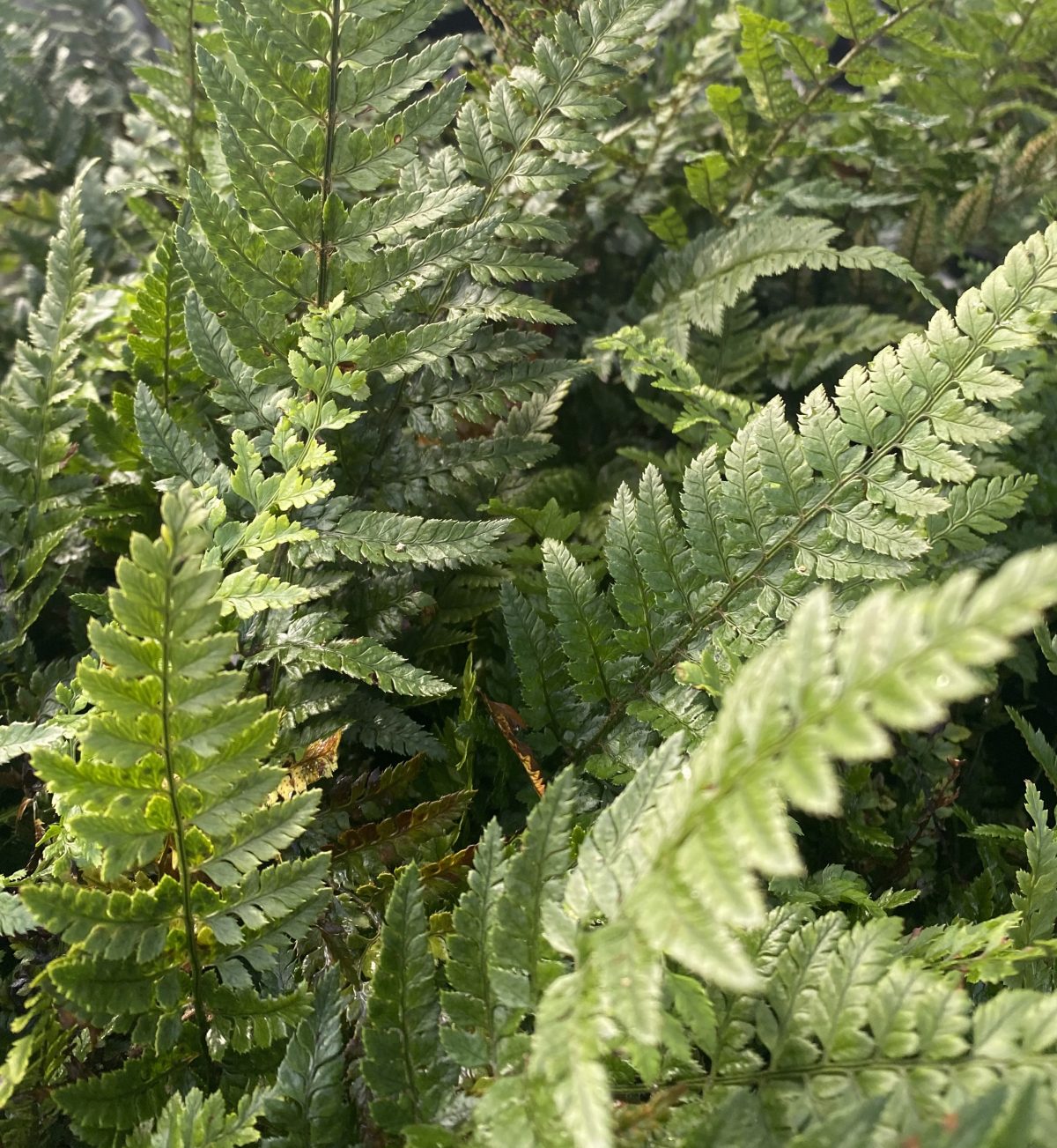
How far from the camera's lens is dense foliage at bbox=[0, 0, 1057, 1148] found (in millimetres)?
586

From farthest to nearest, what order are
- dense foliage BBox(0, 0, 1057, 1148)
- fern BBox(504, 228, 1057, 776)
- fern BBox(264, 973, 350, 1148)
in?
fern BBox(504, 228, 1057, 776), fern BBox(264, 973, 350, 1148), dense foliage BBox(0, 0, 1057, 1148)

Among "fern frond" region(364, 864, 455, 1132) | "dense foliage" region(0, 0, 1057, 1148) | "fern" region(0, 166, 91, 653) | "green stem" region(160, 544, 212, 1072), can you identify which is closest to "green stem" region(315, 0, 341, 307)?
"dense foliage" region(0, 0, 1057, 1148)

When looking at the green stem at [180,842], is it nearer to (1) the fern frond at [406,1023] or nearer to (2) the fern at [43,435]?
(1) the fern frond at [406,1023]

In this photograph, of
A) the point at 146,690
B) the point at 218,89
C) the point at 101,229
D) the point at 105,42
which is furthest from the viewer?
the point at 105,42

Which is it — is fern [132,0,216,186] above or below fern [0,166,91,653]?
above

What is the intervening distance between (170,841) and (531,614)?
17.1 inches

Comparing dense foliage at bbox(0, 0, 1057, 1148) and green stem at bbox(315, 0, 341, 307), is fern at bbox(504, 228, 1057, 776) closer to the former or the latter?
dense foliage at bbox(0, 0, 1057, 1148)

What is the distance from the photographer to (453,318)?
102cm

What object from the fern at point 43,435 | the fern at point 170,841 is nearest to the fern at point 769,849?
the fern at point 170,841

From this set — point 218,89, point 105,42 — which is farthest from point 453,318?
point 105,42

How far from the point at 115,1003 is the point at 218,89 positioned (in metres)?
0.82

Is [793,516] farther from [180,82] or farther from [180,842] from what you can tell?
[180,82]

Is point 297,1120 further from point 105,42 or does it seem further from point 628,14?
point 105,42

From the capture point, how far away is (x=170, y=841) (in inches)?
32.5
